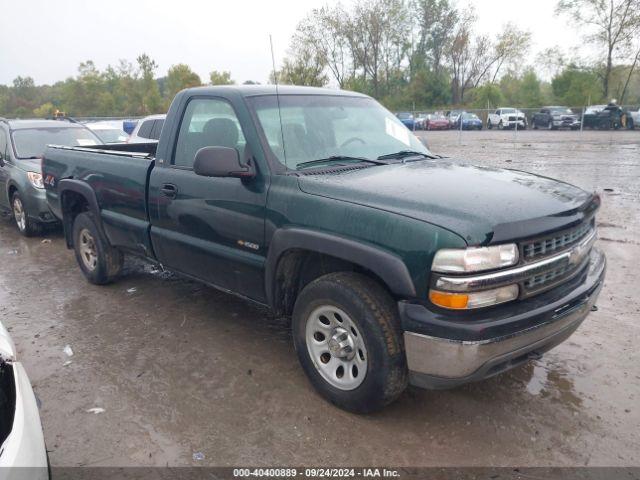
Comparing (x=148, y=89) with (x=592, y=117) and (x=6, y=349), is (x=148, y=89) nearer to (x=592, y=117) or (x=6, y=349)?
(x=592, y=117)

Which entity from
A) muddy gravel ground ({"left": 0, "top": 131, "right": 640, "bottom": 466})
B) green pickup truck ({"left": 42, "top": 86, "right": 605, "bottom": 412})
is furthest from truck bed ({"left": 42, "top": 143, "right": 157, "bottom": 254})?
muddy gravel ground ({"left": 0, "top": 131, "right": 640, "bottom": 466})

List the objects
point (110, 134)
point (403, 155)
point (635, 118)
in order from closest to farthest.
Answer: point (403, 155)
point (110, 134)
point (635, 118)

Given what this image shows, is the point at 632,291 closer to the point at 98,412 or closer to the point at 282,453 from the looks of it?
the point at 282,453

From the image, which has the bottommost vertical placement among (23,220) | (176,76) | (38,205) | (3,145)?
(23,220)

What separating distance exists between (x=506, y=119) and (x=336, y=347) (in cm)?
3671

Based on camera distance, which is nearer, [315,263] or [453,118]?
[315,263]

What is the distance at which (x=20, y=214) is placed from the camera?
823 cm

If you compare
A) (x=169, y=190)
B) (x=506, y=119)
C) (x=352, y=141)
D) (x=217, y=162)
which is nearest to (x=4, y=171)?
(x=169, y=190)

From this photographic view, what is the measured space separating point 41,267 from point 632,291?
21.9 feet

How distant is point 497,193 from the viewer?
302cm

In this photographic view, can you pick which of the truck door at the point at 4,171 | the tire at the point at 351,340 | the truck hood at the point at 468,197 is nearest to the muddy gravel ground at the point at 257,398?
the tire at the point at 351,340

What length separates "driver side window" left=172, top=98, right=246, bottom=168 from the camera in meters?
3.85

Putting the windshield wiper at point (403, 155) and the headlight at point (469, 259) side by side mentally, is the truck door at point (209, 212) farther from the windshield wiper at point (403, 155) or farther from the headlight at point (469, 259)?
the headlight at point (469, 259)

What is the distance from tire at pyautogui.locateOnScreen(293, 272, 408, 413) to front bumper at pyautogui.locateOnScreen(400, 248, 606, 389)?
0.45 feet
